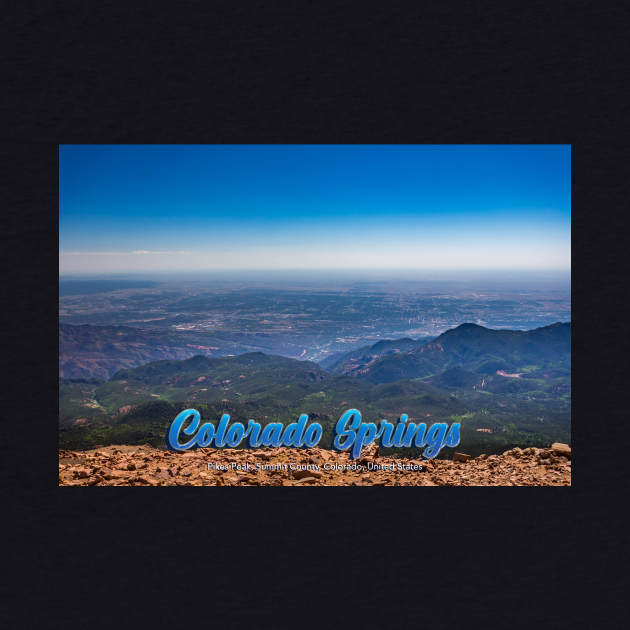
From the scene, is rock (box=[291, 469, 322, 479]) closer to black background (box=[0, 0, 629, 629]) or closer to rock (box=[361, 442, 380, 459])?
black background (box=[0, 0, 629, 629])

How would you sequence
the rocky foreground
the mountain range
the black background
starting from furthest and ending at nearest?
the mountain range < the rocky foreground < the black background

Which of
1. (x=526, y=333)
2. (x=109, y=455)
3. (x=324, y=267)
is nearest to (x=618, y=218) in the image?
(x=526, y=333)

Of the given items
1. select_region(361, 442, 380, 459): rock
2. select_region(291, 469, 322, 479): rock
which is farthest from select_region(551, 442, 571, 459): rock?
select_region(291, 469, 322, 479): rock

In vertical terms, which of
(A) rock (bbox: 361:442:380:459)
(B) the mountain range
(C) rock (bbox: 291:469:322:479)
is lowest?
(C) rock (bbox: 291:469:322:479)
